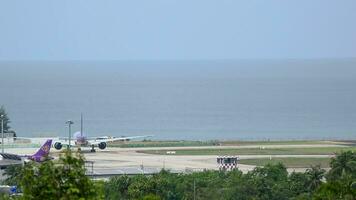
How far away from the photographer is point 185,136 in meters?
151

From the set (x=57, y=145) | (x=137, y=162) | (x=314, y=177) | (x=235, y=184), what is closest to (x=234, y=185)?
(x=235, y=184)

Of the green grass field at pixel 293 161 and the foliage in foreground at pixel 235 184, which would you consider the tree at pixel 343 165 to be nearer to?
the foliage in foreground at pixel 235 184

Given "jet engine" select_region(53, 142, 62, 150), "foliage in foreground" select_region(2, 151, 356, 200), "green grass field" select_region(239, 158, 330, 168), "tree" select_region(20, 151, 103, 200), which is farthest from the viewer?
"jet engine" select_region(53, 142, 62, 150)

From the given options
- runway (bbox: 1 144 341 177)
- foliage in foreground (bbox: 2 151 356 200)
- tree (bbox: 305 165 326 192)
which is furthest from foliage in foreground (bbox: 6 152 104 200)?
runway (bbox: 1 144 341 177)

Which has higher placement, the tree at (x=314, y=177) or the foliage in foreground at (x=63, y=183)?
the tree at (x=314, y=177)

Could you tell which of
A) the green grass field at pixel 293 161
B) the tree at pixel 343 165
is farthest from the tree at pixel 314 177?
the green grass field at pixel 293 161

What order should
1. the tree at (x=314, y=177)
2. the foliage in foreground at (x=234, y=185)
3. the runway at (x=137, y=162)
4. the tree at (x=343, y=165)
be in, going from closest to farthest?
the foliage in foreground at (x=234, y=185), the tree at (x=314, y=177), the tree at (x=343, y=165), the runway at (x=137, y=162)

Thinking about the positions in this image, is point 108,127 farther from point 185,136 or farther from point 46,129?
point 185,136

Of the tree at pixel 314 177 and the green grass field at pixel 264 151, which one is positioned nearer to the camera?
the tree at pixel 314 177

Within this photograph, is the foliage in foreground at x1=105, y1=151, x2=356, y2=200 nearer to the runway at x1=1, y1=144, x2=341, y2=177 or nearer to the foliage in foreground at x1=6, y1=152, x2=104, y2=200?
the runway at x1=1, y1=144, x2=341, y2=177

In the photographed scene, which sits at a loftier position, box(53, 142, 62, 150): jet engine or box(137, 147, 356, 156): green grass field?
box(53, 142, 62, 150): jet engine

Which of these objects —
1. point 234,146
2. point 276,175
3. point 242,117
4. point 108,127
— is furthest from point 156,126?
point 276,175

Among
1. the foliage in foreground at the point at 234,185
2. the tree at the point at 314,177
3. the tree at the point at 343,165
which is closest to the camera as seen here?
the foliage in foreground at the point at 234,185

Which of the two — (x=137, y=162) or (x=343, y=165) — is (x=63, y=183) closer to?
(x=343, y=165)
